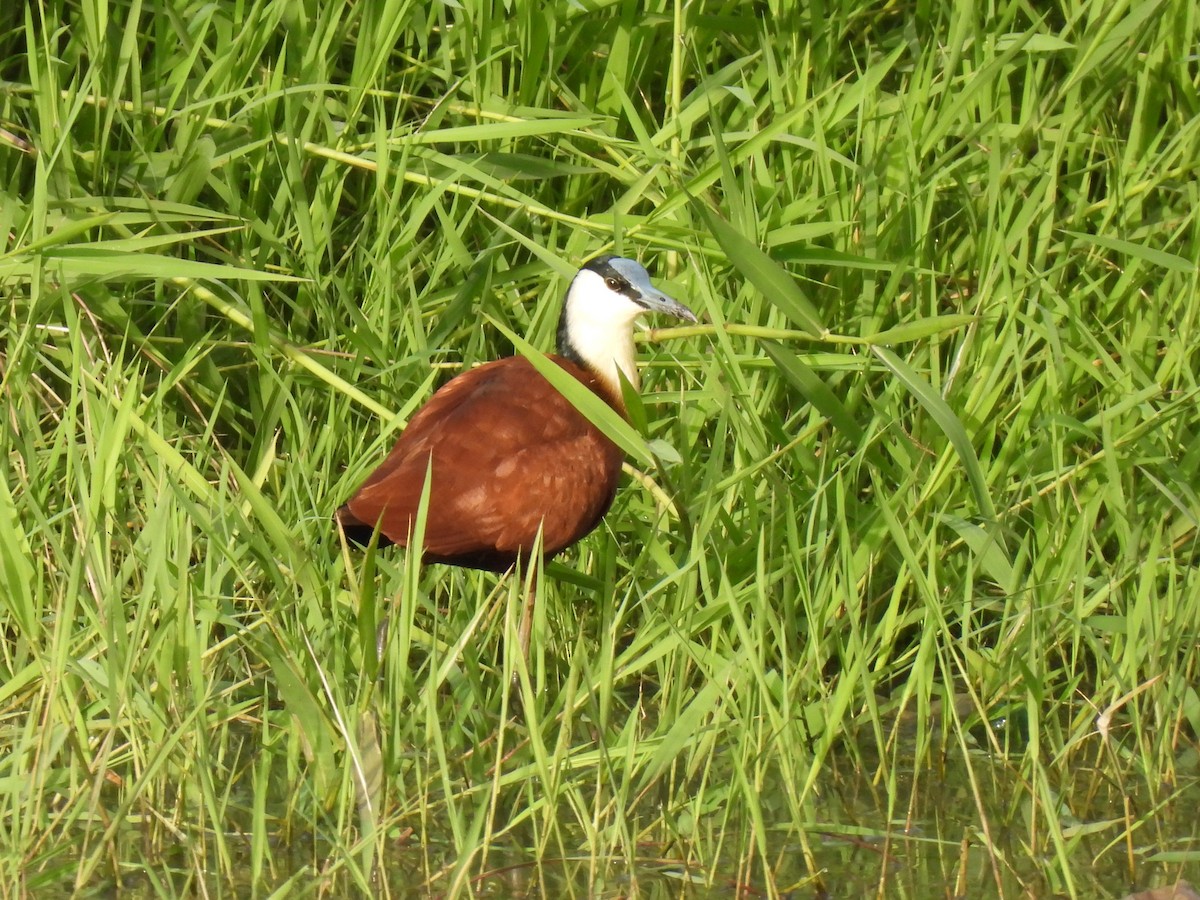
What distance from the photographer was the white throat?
154 inches

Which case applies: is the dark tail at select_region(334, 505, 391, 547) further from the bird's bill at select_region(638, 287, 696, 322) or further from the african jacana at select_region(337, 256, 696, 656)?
the bird's bill at select_region(638, 287, 696, 322)

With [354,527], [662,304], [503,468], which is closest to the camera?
[354,527]

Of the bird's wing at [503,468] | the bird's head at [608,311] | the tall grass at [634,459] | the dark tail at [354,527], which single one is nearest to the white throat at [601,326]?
the bird's head at [608,311]

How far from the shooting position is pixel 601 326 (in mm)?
3975

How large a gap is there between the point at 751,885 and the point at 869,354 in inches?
52.2

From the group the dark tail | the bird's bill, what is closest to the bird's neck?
the bird's bill

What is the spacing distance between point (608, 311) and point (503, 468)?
0.53m

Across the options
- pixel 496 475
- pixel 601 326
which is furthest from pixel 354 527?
pixel 601 326

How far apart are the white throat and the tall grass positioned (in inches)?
4.0

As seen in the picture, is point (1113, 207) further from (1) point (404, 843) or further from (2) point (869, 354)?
(1) point (404, 843)

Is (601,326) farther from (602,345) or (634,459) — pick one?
(634,459)

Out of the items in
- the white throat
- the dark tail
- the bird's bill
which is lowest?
the dark tail

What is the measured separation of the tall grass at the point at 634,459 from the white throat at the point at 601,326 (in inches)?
4.0

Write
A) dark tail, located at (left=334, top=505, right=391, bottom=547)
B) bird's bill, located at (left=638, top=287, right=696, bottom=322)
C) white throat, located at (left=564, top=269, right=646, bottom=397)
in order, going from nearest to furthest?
dark tail, located at (left=334, top=505, right=391, bottom=547), bird's bill, located at (left=638, top=287, right=696, bottom=322), white throat, located at (left=564, top=269, right=646, bottom=397)
